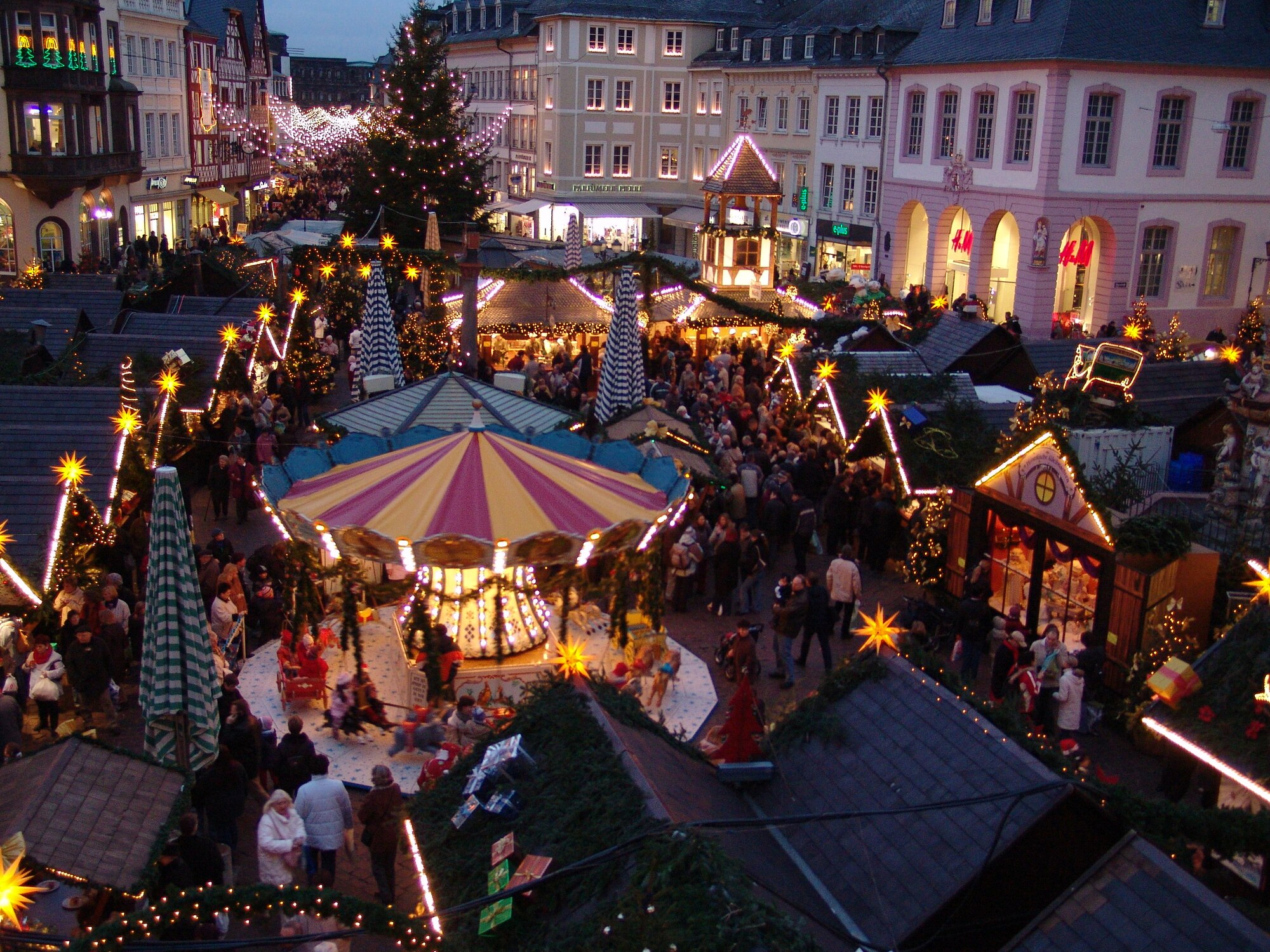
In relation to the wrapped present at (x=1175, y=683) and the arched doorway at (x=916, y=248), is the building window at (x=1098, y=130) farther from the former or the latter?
the wrapped present at (x=1175, y=683)

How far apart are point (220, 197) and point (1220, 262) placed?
39.8 m

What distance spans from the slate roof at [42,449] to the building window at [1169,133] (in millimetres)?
25058

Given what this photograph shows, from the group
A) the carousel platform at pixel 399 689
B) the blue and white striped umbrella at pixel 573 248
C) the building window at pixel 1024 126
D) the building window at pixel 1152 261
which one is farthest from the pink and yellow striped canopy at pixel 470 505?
the building window at pixel 1152 261

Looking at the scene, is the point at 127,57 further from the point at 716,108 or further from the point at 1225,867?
the point at 1225,867

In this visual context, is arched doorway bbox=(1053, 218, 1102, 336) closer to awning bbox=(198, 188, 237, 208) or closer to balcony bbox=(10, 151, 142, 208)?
balcony bbox=(10, 151, 142, 208)

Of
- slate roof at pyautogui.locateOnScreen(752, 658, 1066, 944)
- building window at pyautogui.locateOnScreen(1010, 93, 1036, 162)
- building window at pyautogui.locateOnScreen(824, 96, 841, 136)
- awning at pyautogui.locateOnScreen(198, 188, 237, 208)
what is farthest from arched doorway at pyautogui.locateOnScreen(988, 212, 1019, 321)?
awning at pyautogui.locateOnScreen(198, 188, 237, 208)

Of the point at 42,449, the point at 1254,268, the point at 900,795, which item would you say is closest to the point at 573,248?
the point at 42,449

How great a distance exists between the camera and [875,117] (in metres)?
36.8

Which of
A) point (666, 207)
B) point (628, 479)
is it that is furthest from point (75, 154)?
point (628, 479)

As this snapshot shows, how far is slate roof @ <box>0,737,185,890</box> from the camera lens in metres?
6.95

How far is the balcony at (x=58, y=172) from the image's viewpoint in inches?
1329

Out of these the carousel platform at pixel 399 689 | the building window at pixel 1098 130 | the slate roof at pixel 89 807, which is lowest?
the carousel platform at pixel 399 689

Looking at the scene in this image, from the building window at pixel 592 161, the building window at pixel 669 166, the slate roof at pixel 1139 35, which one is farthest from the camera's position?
the building window at pixel 669 166

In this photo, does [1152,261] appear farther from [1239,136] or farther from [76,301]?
[76,301]
